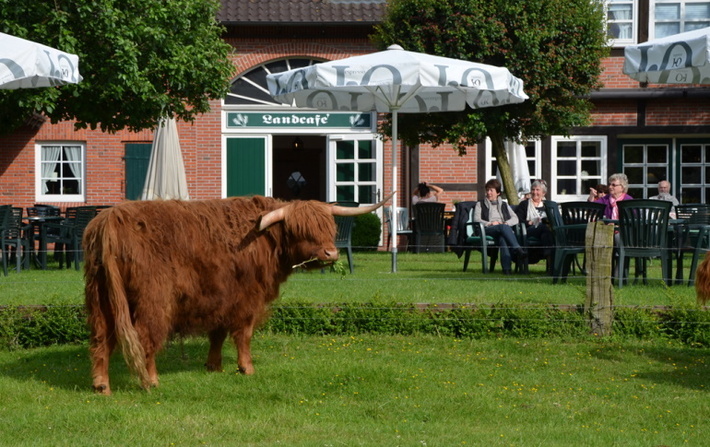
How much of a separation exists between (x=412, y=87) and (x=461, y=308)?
4726 mm

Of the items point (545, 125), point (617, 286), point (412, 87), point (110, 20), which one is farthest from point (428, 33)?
point (617, 286)

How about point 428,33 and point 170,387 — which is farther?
point 428,33

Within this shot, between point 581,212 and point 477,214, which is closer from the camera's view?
point 581,212

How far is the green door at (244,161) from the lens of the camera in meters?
20.8

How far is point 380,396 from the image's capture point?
6.55 meters

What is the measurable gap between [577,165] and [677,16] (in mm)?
3623

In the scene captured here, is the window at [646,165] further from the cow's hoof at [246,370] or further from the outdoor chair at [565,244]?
the cow's hoof at [246,370]

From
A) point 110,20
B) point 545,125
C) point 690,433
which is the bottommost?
point 690,433

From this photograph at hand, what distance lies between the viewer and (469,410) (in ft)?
20.4

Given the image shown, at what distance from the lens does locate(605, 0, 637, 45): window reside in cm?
2048

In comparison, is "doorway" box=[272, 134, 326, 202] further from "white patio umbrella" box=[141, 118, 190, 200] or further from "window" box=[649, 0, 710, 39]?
"window" box=[649, 0, 710, 39]

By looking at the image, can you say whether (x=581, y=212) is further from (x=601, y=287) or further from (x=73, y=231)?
(x=73, y=231)

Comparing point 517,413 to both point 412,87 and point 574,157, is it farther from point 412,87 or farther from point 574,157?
point 574,157

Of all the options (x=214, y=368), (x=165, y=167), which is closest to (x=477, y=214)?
(x=214, y=368)
